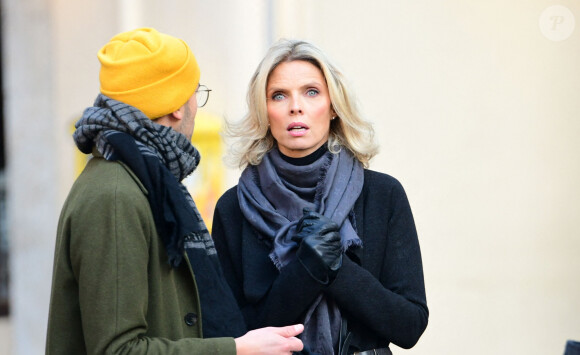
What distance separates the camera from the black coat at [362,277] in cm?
272

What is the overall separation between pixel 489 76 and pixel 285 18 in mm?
1275

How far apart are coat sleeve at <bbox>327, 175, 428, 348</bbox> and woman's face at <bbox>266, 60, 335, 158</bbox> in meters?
0.27

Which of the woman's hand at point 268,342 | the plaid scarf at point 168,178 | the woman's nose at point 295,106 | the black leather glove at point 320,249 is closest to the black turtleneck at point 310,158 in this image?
the woman's nose at point 295,106

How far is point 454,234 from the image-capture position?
4.63 m

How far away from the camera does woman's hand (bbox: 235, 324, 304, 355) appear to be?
2.36m

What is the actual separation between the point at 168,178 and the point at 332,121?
0.88 metres

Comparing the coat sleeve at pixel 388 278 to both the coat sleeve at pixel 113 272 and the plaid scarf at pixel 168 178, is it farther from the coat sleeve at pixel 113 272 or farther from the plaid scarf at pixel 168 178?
the coat sleeve at pixel 113 272

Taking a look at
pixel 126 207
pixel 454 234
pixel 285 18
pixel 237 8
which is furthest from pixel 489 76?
pixel 126 207

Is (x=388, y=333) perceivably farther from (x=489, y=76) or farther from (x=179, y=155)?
(x=489, y=76)

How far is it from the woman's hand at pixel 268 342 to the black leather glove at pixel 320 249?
0.22m

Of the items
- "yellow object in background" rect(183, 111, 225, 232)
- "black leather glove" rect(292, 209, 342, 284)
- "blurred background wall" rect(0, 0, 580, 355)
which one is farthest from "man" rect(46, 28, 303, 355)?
"yellow object in background" rect(183, 111, 225, 232)

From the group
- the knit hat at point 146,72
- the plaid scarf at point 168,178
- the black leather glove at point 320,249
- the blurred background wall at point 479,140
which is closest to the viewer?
the plaid scarf at point 168,178

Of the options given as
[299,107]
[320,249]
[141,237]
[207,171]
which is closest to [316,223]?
[320,249]

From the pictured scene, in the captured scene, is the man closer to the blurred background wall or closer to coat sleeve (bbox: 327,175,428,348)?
coat sleeve (bbox: 327,175,428,348)
